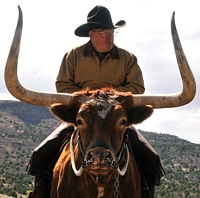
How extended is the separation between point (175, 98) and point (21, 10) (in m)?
2.65

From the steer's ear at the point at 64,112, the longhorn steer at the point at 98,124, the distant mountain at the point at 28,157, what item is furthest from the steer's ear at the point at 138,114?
the distant mountain at the point at 28,157

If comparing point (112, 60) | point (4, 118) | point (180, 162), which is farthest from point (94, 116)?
point (4, 118)

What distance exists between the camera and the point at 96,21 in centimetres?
919

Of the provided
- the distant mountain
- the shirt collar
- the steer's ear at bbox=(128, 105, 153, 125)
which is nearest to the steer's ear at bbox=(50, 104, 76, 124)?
the steer's ear at bbox=(128, 105, 153, 125)

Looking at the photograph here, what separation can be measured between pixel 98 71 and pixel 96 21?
3.12 ft

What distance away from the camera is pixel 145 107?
748 centimetres

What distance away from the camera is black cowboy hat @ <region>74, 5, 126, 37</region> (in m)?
9.03

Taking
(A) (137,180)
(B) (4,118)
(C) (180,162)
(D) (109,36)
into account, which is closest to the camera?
(A) (137,180)

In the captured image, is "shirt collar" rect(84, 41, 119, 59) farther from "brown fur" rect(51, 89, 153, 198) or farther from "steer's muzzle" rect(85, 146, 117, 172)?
"steer's muzzle" rect(85, 146, 117, 172)

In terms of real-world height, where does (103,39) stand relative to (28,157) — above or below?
above

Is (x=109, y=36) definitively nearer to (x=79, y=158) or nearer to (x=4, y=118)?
(x=79, y=158)

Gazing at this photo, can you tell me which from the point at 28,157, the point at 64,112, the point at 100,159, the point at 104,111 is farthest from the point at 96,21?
the point at 28,157

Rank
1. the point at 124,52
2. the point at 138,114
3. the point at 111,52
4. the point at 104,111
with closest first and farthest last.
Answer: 1. the point at 104,111
2. the point at 138,114
3. the point at 111,52
4. the point at 124,52

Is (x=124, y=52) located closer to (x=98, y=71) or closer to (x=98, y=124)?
(x=98, y=71)
